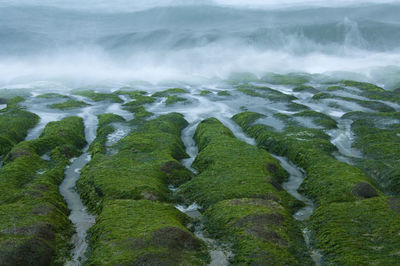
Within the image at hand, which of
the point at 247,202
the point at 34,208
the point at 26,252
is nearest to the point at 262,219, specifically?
the point at 247,202

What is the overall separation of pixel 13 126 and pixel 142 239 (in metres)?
25.1

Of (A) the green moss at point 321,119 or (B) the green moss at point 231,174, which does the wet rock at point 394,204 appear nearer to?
(B) the green moss at point 231,174

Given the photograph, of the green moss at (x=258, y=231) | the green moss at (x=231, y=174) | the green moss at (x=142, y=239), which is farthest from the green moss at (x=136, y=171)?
the green moss at (x=258, y=231)

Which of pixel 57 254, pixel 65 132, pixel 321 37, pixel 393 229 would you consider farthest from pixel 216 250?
pixel 321 37

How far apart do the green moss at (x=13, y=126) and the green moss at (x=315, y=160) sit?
2080 cm

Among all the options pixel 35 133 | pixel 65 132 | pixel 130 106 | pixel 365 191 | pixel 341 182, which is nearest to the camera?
pixel 365 191

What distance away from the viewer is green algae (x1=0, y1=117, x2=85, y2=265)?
38.0ft

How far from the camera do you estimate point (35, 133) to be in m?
32.0

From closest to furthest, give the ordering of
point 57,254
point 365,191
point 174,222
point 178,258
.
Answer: point 178,258
point 57,254
point 174,222
point 365,191

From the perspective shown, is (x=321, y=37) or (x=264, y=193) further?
(x=321, y=37)

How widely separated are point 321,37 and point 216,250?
205 m

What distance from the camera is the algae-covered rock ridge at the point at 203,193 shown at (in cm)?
1195

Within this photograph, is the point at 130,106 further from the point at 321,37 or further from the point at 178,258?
the point at 321,37

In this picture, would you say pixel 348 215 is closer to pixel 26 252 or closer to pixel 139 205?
pixel 139 205
